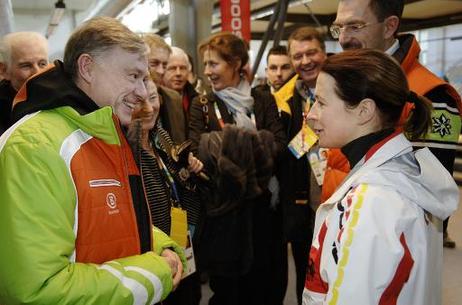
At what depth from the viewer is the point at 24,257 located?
90 cm

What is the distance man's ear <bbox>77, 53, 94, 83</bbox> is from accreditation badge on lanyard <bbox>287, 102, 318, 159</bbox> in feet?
4.31

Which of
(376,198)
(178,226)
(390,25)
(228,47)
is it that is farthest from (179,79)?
(376,198)

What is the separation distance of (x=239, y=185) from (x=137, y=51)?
1.07 meters

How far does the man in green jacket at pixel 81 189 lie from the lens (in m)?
0.92

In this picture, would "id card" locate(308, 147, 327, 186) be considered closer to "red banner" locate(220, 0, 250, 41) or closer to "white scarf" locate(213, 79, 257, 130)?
"white scarf" locate(213, 79, 257, 130)

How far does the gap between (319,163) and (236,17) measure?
8.72ft

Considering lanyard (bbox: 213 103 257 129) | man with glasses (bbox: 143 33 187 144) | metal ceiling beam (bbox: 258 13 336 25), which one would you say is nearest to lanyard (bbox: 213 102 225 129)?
lanyard (bbox: 213 103 257 129)

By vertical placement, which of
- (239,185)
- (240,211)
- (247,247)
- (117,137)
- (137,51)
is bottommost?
(247,247)

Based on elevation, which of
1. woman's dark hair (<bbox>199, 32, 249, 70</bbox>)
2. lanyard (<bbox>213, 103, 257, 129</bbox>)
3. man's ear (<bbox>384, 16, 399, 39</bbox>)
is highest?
man's ear (<bbox>384, 16, 399, 39</bbox>)

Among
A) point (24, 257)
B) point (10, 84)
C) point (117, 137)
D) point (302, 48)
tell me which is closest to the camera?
point (24, 257)

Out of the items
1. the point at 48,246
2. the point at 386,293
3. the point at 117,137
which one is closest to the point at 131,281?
the point at 48,246

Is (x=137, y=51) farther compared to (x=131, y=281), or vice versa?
(x=137, y=51)

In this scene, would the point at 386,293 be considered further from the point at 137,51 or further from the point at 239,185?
the point at 239,185

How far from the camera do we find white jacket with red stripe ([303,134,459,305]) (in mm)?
1009
